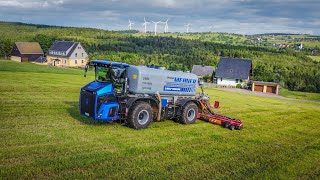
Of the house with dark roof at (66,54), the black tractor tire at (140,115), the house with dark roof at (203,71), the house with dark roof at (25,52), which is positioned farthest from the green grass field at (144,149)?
the house with dark roof at (25,52)

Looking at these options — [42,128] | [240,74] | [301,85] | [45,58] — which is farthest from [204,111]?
[45,58]

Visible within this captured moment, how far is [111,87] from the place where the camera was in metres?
14.5

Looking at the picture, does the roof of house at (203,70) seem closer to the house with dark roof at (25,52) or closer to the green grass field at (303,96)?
the green grass field at (303,96)

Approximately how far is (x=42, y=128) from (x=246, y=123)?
11503 mm

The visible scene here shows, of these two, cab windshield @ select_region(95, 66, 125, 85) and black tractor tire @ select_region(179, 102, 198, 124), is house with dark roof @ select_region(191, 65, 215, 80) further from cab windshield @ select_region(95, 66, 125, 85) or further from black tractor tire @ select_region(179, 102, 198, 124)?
cab windshield @ select_region(95, 66, 125, 85)

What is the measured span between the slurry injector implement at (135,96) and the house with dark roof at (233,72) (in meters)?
57.9

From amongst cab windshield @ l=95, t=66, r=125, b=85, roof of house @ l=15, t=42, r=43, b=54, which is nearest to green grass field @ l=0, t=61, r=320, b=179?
cab windshield @ l=95, t=66, r=125, b=85

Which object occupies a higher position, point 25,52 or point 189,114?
point 25,52

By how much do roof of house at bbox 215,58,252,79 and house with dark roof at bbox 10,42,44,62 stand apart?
5832 centimetres

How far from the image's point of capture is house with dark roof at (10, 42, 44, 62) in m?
94.4

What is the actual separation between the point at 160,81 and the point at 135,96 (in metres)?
1.72

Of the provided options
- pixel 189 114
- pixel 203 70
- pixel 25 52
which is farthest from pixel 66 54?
pixel 189 114

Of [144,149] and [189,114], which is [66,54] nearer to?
[189,114]

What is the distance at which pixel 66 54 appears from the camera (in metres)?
93.9
